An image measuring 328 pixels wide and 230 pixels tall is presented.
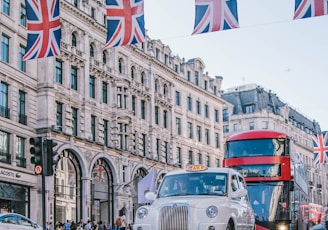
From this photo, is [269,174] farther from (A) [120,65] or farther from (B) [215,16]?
(A) [120,65]

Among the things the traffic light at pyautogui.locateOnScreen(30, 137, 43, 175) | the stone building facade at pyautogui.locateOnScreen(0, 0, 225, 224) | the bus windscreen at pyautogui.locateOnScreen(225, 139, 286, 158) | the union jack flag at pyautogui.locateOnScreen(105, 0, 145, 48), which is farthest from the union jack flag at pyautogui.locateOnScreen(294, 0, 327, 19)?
the stone building facade at pyautogui.locateOnScreen(0, 0, 225, 224)

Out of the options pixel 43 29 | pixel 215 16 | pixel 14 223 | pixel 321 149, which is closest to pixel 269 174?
pixel 215 16

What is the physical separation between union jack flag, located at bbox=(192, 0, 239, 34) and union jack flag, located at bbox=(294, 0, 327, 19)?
2000 mm

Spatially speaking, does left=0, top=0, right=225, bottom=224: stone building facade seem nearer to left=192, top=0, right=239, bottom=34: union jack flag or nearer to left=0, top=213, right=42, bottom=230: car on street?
left=0, top=213, right=42, bottom=230: car on street

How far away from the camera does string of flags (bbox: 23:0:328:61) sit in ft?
68.8

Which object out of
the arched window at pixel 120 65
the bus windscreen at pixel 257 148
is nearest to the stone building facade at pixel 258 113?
the arched window at pixel 120 65

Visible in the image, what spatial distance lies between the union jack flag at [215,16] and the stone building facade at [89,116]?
21.4 metres

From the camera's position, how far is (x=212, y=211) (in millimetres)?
14328

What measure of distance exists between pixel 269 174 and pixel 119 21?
840 cm

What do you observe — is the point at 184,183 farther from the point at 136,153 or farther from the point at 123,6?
the point at 136,153

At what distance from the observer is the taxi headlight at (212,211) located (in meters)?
14.3

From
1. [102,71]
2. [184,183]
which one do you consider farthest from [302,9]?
[102,71]

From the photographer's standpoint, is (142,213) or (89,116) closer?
(142,213)

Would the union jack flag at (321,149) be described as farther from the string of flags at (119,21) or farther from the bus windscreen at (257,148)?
the string of flags at (119,21)
